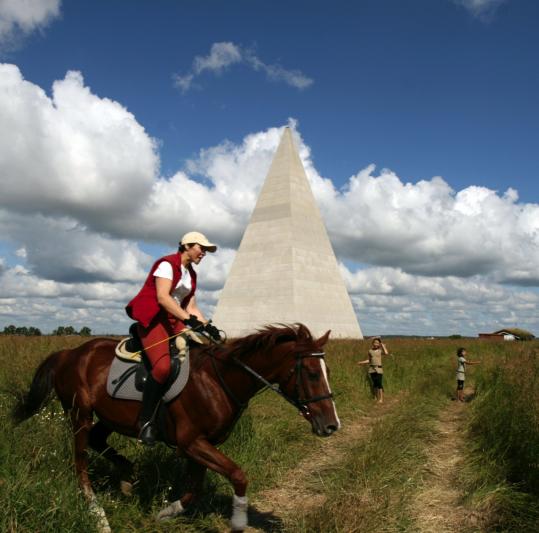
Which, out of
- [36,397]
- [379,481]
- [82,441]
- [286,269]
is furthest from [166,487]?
[286,269]

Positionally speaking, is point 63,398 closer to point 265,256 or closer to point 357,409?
point 357,409

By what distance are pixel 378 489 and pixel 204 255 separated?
3045 millimetres

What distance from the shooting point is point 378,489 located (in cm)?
507

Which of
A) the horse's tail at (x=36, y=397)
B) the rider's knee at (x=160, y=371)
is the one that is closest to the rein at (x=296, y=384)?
the rider's knee at (x=160, y=371)

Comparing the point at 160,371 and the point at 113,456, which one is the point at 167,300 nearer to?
the point at 160,371

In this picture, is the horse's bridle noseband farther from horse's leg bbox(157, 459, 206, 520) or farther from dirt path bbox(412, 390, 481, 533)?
dirt path bbox(412, 390, 481, 533)

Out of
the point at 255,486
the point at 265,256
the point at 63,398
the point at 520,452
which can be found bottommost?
the point at 255,486

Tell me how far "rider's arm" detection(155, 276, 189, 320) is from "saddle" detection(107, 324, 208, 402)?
304 mm

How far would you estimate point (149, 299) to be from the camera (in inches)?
187

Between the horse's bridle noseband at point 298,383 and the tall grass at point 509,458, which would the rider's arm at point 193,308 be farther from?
the tall grass at point 509,458

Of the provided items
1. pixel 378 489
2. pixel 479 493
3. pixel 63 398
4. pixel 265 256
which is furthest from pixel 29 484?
pixel 265 256

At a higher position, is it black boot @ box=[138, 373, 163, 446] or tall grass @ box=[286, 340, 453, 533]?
black boot @ box=[138, 373, 163, 446]

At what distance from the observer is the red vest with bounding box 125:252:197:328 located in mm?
4695

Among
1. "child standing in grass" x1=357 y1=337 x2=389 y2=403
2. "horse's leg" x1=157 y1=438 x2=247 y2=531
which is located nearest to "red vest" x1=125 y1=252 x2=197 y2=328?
"horse's leg" x1=157 y1=438 x2=247 y2=531
